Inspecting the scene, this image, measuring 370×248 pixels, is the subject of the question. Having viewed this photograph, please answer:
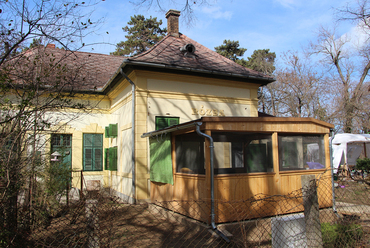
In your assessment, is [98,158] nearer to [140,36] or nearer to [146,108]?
[146,108]

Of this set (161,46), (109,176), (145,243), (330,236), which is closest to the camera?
(330,236)

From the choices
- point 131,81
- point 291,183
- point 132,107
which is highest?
point 131,81

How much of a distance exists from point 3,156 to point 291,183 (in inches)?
236

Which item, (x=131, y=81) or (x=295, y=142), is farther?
(x=131, y=81)

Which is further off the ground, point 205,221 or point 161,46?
point 161,46

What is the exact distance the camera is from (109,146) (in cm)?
1280

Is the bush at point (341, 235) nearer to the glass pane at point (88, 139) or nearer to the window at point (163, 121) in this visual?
the window at point (163, 121)

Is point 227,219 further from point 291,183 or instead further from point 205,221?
point 291,183

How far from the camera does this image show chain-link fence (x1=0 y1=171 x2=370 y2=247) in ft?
11.5

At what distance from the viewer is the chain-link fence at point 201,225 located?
349 centimetres

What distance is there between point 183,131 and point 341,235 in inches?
150

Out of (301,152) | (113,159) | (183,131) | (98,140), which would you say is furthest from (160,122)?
(301,152)

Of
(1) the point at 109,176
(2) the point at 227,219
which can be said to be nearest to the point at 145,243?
(2) the point at 227,219

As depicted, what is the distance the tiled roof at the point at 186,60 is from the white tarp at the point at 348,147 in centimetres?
860
